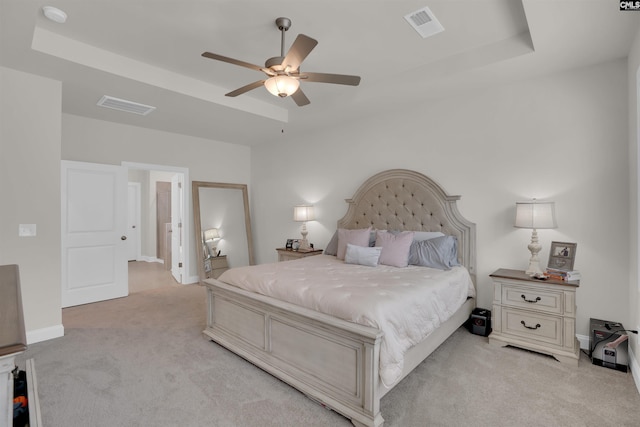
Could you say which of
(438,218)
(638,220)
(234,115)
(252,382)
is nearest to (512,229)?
(438,218)

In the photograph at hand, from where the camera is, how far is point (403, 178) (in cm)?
417

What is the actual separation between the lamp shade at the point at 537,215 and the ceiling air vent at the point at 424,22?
5.98 ft

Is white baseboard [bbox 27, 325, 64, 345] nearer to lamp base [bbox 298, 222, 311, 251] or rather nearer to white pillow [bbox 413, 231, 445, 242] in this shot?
lamp base [bbox 298, 222, 311, 251]

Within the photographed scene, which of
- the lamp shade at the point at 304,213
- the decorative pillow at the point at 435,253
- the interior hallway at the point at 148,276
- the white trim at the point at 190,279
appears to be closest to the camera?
the decorative pillow at the point at 435,253

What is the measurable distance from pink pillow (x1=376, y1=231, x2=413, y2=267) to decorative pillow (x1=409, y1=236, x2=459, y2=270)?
0.09m

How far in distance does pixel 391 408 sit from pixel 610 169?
287 cm

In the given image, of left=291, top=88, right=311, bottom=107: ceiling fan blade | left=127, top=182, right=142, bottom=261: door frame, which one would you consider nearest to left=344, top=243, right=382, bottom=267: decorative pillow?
left=291, top=88, right=311, bottom=107: ceiling fan blade

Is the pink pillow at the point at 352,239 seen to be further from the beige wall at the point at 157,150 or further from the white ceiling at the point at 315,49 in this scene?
the beige wall at the point at 157,150

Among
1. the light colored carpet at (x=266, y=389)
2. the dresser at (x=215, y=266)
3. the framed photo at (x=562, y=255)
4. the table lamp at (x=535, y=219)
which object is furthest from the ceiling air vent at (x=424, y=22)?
the dresser at (x=215, y=266)

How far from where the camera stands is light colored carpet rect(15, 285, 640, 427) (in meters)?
2.01

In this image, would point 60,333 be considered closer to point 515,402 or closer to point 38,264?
point 38,264

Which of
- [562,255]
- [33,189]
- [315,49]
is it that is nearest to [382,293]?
[562,255]

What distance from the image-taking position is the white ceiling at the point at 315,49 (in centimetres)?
245

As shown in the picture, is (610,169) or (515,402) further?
(610,169)
